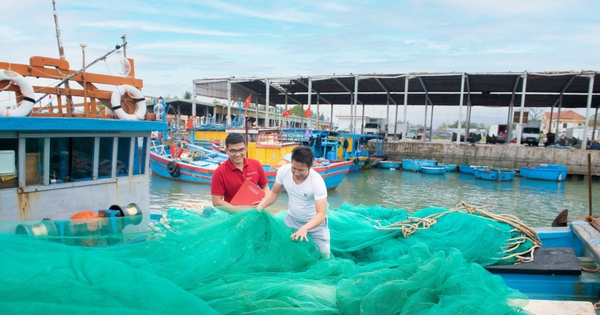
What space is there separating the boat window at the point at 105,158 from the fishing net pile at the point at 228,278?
221cm

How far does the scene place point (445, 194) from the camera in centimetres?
1823

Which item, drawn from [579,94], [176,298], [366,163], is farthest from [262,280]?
[579,94]

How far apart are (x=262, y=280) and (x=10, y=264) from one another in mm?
1453

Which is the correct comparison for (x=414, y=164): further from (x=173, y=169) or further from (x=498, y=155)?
(x=173, y=169)

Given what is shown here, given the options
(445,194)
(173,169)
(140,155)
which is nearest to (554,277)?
(140,155)

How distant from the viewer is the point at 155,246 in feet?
9.60

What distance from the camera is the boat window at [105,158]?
5113 mm

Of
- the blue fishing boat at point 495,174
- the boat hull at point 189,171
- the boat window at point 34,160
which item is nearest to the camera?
the boat window at point 34,160

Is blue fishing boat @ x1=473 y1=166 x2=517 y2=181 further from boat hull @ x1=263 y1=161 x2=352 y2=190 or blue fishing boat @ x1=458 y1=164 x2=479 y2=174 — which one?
boat hull @ x1=263 y1=161 x2=352 y2=190

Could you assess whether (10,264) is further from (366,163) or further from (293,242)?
(366,163)

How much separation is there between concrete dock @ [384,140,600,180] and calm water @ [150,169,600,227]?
168cm

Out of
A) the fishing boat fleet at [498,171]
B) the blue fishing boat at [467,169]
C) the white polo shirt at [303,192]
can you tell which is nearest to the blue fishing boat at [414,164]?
the fishing boat fleet at [498,171]

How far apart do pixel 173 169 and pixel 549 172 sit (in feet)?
74.3

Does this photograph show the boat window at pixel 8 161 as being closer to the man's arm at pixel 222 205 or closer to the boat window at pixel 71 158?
the boat window at pixel 71 158
